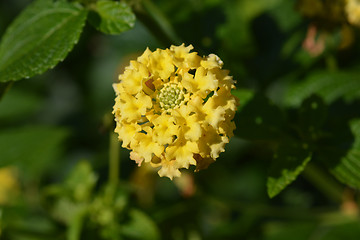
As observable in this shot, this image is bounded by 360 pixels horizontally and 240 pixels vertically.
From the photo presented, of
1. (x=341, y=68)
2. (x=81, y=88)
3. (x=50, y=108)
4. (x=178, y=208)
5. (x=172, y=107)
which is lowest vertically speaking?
(x=50, y=108)

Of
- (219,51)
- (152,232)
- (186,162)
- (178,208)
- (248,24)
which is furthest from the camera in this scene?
(248,24)

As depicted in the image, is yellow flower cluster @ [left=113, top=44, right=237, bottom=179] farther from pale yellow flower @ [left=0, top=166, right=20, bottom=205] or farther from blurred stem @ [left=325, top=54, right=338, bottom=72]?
pale yellow flower @ [left=0, top=166, right=20, bottom=205]

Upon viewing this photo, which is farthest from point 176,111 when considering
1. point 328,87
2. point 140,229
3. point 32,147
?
point 32,147

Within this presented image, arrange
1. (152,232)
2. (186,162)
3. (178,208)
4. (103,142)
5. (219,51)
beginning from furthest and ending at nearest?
(103,142)
(178,208)
(219,51)
(152,232)
(186,162)

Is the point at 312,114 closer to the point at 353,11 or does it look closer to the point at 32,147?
the point at 353,11

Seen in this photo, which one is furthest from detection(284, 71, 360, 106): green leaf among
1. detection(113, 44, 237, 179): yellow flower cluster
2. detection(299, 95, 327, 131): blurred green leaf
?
detection(113, 44, 237, 179): yellow flower cluster

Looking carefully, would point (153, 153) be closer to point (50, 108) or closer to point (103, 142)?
point (103, 142)

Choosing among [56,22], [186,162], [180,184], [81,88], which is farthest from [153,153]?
[81,88]
